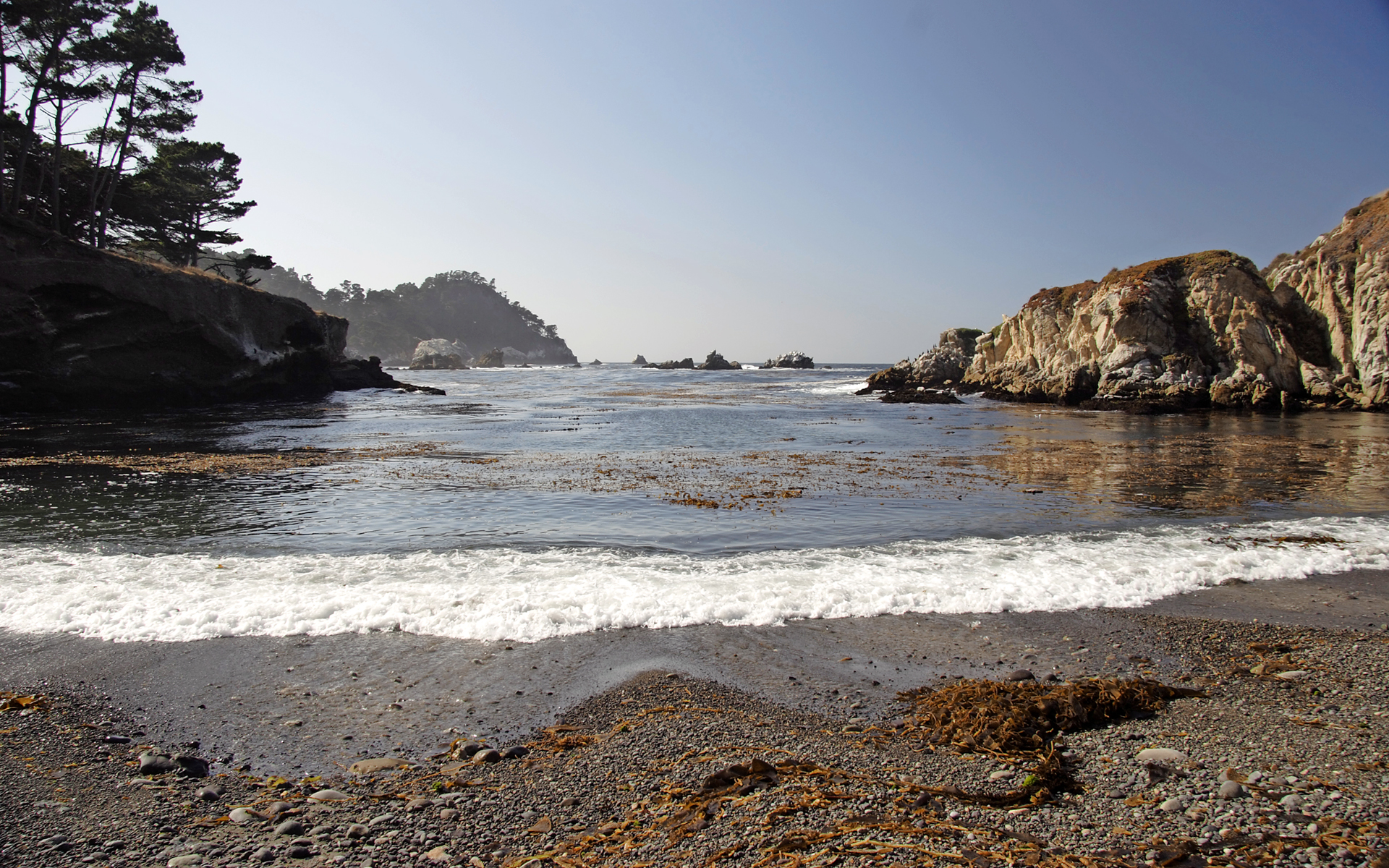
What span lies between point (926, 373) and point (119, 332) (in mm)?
61691

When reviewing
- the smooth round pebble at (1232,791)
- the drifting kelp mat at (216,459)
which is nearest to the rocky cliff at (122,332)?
the drifting kelp mat at (216,459)

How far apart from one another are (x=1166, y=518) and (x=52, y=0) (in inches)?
1919

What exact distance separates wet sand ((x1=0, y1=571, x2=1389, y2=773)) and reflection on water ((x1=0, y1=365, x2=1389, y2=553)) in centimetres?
344

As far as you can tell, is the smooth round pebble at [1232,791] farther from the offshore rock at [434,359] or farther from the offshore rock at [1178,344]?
the offshore rock at [434,359]

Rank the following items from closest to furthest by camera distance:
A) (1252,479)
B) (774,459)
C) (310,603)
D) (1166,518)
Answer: (310,603), (1166,518), (1252,479), (774,459)

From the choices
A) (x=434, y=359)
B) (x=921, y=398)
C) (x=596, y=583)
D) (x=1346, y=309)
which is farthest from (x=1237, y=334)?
(x=434, y=359)

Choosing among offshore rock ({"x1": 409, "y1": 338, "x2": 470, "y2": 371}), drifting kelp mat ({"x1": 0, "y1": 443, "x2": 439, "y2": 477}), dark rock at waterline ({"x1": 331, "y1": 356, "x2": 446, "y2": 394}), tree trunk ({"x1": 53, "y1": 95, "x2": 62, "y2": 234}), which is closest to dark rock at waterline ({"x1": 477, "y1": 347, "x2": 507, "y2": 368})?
offshore rock ({"x1": 409, "y1": 338, "x2": 470, "y2": 371})

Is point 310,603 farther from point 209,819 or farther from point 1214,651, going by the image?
point 1214,651

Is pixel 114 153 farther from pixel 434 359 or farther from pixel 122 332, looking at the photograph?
pixel 434 359

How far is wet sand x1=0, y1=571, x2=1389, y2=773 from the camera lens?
4.57 metres

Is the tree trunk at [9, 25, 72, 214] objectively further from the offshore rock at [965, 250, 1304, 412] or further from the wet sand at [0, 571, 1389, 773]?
the offshore rock at [965, 250, 1304, 412]

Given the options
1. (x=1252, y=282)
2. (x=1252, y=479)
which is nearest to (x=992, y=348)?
(x=1252, y=282)

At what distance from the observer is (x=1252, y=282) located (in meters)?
41.3

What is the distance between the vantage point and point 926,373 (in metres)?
64.9
